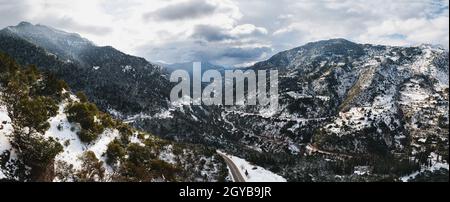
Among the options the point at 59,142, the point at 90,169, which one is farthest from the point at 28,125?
the point at 90,169

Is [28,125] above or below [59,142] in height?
above

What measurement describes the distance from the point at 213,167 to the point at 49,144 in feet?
285

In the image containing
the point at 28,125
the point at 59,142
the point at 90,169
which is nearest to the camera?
the point at 28,125

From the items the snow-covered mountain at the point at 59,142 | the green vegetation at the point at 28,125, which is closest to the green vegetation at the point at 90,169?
the snow-covered mountain at the point at 59,142

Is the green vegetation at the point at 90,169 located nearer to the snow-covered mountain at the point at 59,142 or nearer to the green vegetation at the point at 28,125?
the snow-covered mountain at the point at 59,142

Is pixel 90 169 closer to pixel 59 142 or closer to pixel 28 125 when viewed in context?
pixel 59 142

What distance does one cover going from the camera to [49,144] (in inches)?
3014

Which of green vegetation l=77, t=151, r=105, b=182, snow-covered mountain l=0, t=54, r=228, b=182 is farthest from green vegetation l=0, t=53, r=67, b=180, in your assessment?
green vegetation l=77, t=151, r=105, b=182

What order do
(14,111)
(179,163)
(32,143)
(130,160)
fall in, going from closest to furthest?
(32,143), (14,111), (130,160), (179,163)

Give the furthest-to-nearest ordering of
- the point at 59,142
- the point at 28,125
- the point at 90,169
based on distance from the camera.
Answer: the point at 59,142
the point at 90,169
the point at 28,125

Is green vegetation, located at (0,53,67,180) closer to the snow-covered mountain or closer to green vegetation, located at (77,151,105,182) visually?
the snow-covered mountain

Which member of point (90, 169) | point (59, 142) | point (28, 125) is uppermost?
point (28, 125)
